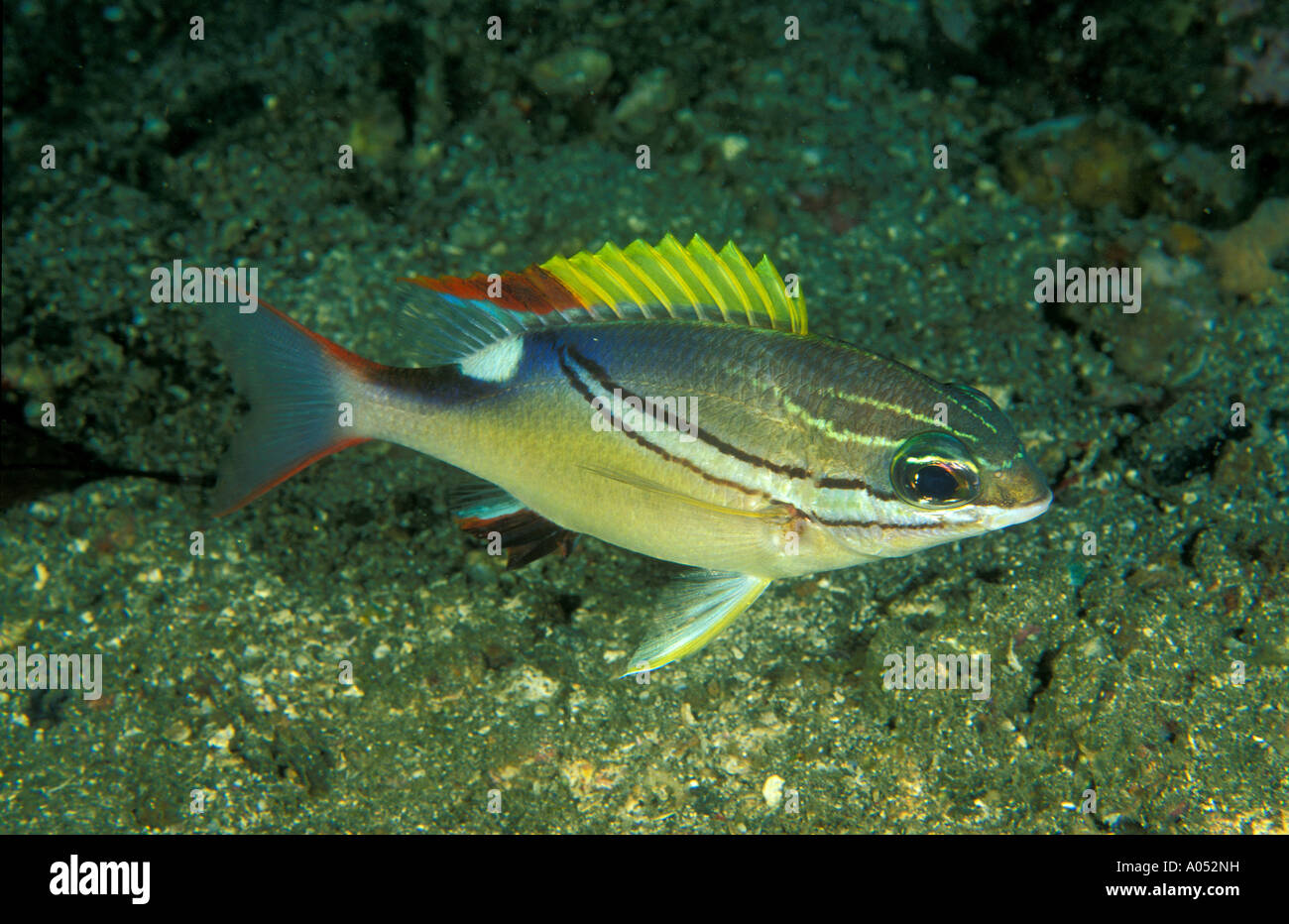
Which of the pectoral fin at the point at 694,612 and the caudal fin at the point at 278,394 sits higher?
the caudal fin at the point at 278,394

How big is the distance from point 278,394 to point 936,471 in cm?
198

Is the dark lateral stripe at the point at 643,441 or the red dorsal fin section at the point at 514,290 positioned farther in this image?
the red dorsal fin section at the point at 514,290

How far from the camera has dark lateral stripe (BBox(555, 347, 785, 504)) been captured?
→ 228cm

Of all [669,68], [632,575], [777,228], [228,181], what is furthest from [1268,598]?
[228,181]

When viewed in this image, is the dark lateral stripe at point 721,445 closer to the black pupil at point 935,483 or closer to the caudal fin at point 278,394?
the black pupil at point 935,483

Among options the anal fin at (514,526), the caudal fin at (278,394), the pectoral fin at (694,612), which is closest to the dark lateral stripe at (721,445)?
the pectoral fin at (694,612)

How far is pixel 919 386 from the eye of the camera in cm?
219

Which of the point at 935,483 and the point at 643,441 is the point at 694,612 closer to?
the point at 643,441

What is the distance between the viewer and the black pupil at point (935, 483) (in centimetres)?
209

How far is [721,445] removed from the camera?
7.47ft

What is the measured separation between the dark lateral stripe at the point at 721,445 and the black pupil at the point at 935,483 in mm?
294

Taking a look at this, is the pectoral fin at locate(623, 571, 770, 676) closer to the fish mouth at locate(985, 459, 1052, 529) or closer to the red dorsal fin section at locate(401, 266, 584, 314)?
the fish mouth at locate(985, 459, 1052, 529)

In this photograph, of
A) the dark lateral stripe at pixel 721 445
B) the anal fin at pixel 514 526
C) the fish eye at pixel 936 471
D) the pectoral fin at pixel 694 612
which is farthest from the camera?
the anal fin at pixel 514 526

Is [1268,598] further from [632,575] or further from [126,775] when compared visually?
[126,775]
